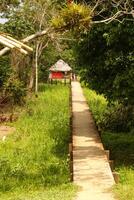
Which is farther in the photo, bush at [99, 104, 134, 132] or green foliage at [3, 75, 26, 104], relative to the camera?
green foliage at [3, 75, 26, 104]

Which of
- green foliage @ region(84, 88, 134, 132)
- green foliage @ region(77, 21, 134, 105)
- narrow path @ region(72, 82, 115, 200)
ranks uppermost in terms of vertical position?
green foliage @ region(77, 21, 134, 105)

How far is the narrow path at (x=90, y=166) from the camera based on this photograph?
9.55 meters

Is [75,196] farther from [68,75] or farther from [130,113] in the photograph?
[68,75]

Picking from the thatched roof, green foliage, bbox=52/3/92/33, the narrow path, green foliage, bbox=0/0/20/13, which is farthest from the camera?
the thatched roof

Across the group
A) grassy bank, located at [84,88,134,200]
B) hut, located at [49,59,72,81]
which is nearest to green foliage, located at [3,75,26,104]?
grassy bank, located at [84,88,134,200]

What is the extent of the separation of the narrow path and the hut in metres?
37.7

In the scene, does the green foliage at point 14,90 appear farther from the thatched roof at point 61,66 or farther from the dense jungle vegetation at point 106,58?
the thatched roof at point 61,66

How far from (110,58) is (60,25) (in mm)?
3815

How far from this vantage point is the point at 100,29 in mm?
12766

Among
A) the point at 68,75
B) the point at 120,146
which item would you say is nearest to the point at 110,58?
the point at 120,146

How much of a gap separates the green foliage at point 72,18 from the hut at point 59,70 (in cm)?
4472

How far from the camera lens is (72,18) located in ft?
29.7

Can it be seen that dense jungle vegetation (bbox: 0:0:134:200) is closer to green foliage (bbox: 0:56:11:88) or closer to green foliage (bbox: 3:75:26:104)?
green foliage (bbox: 3:75:26:104)

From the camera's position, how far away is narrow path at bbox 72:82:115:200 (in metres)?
9.55
